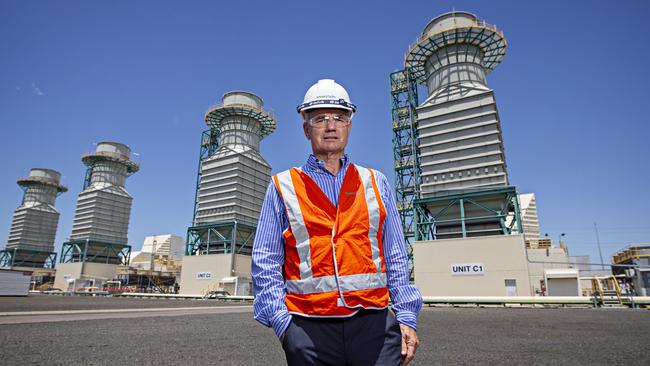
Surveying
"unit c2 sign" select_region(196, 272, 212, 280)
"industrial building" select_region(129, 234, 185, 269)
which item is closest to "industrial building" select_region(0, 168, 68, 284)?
"industrial building" select_region(129, 234, 185, 269)

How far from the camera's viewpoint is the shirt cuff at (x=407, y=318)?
6.21 feet

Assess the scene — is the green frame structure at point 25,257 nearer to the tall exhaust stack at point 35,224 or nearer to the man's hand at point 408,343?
the tall exhaust stack at point 35,224

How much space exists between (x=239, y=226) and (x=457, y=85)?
2985cm

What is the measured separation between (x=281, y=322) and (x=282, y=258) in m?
0.38

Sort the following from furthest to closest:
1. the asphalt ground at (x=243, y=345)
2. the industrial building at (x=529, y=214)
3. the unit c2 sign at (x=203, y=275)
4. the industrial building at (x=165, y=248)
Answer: the industrial building at (x=165, y=248) < the industrial building at (x=529, y=214) < the unit c2 sign at (x=203, y=275) < the asphalt ground at (x=243, y=345)

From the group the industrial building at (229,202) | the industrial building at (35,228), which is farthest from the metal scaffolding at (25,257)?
the industrial building at (229,202)

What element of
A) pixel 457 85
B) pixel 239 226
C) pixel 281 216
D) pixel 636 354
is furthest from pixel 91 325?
pixel 239 226

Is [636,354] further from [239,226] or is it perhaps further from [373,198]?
[239,226]

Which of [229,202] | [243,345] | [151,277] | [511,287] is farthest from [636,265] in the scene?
[151,277]

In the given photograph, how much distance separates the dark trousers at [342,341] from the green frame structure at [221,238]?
141 feet

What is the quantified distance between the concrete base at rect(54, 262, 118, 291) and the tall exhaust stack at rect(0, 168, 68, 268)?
42.4 ft

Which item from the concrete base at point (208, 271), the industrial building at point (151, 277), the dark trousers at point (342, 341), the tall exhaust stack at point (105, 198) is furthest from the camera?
the tall exhaust stack at point (105, 198)

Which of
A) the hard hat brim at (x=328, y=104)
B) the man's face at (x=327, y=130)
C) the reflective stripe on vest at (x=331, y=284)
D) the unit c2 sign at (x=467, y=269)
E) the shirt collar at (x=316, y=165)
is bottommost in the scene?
the reflective stripe on vest at (x=331, y=284)

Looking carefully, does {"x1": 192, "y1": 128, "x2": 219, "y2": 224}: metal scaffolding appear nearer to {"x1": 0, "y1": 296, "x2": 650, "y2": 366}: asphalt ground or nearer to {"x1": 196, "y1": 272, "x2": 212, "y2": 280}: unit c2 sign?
{"x1": 196, "y1": 272, "x2": 212, "y2": 280}: unit c2 sign
